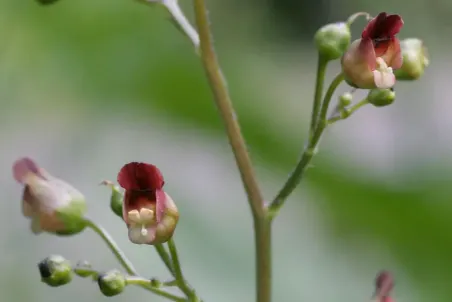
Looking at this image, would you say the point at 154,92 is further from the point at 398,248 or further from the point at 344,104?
the point at 344,104

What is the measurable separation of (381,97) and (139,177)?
0.92ft

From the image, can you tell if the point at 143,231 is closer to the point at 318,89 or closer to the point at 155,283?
the point at 155,283

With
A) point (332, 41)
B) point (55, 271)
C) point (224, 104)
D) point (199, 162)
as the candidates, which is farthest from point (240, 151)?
point (199, 162)

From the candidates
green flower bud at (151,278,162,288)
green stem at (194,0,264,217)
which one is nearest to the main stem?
green stem at (194,0,264,217)

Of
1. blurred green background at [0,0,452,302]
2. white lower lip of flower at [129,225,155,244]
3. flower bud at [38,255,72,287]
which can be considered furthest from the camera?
blurred green background at [0,0,452,302]

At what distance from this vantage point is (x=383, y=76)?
0.86m

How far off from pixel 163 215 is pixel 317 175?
1.25 metres

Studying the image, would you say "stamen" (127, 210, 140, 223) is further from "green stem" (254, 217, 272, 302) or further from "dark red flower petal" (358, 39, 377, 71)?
"dark red flower petal" (358, 39, 377, 71)

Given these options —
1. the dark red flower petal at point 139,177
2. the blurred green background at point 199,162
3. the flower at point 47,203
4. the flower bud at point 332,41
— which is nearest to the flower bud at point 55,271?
the flower at point 47,203

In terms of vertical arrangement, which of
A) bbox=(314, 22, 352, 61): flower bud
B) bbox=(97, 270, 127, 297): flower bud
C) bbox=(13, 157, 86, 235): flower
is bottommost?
bbox=(97, 270, 127, 297): flower bud

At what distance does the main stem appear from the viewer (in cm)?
90

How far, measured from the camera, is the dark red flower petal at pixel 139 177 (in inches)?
34.7

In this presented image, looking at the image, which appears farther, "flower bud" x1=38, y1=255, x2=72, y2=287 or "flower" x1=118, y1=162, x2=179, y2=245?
"flower bud" x1=38, y1=255, x2=72, y2=287

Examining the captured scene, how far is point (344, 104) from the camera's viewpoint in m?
0.92
